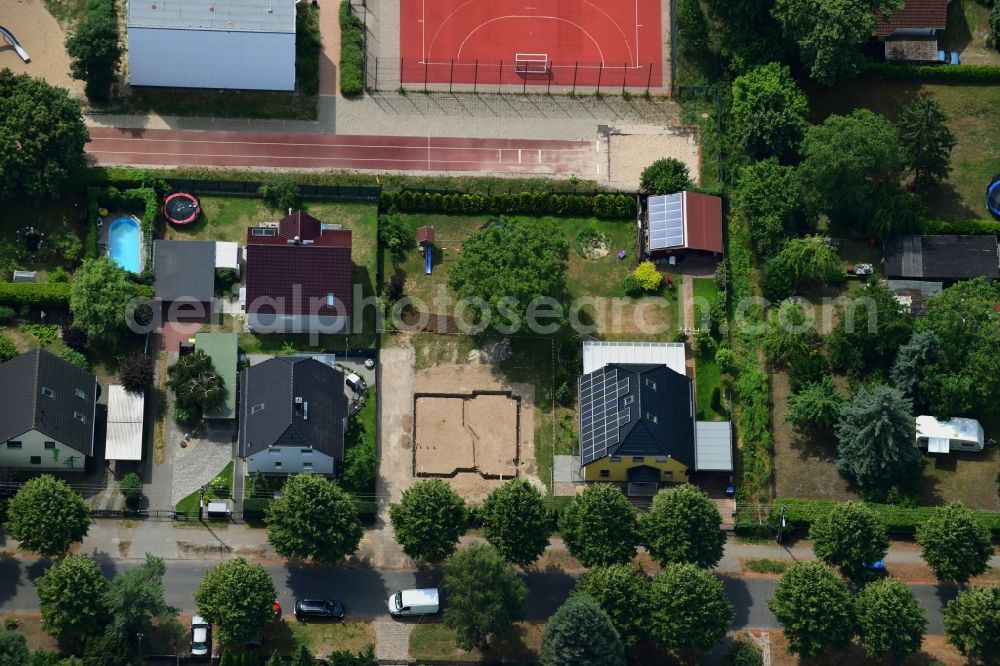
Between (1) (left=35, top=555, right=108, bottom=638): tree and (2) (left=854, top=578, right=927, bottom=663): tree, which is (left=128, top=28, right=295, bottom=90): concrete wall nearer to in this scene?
(1) (left=35, top=555, right=108, bottom=638): tree

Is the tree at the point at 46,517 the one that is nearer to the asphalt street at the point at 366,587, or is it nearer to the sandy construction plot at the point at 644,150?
the asphalt street at the point at 366,587

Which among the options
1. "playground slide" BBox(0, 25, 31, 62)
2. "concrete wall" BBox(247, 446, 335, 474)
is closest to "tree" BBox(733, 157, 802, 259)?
"concrete wall" BBox(247, 446, 335, 474)

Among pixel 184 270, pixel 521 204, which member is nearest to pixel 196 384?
pixel 184 270

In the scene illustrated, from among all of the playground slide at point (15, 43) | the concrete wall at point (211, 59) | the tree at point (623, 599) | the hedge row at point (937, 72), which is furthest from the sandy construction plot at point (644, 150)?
the playground slide at point (15, 43)

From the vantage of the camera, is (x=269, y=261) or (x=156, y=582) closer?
(x=156, y=582)

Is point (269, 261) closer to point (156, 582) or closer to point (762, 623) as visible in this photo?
point (156, 582)

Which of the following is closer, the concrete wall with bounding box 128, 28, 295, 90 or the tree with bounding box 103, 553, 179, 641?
the tree with bounding box 103, 553, 179, 641

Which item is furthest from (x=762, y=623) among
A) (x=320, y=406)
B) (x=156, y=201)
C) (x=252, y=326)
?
(x=156, y=201)
